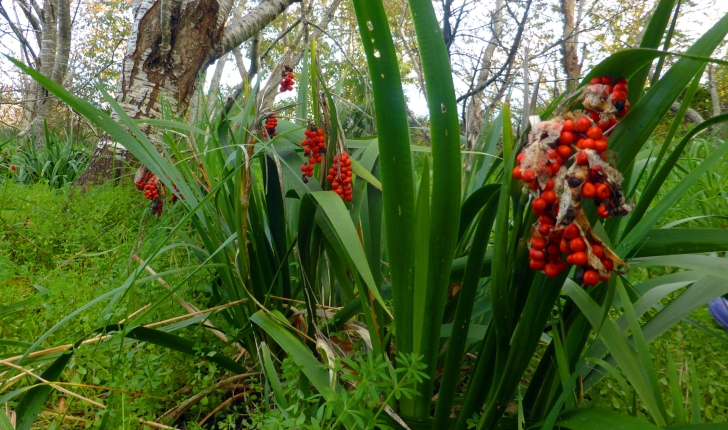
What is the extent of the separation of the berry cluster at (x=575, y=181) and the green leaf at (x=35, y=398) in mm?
795

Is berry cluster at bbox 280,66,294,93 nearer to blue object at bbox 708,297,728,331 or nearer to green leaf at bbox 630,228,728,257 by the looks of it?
green leaf at bbox 630,228,728,257

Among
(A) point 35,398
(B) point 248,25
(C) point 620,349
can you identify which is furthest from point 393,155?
(B) point 248,25

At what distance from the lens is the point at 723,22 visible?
1.46ft

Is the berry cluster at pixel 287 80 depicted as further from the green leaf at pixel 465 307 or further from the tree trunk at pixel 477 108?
the green leaf at pixel 465 307

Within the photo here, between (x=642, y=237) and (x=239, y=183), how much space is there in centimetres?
76

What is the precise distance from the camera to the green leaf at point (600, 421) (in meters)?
0.52

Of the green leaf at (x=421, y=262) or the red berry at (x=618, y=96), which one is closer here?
the red berry at (x=618, y=96)

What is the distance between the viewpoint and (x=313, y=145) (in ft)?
3.14

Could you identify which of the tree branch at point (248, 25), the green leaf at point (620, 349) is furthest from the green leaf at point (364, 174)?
the tree branch at point (248, 25)

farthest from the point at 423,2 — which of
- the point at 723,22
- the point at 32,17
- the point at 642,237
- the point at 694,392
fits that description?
the point at 32,17

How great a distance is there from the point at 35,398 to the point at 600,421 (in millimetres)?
902

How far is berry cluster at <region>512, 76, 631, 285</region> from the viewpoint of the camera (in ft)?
1.25

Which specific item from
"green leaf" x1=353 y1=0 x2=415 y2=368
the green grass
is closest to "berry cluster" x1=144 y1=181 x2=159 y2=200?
the green grass

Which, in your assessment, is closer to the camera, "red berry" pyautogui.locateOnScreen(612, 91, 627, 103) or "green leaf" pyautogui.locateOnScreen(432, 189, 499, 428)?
"red berry" pyautogui.locateOnScreen(612, 91, 627, 103)
